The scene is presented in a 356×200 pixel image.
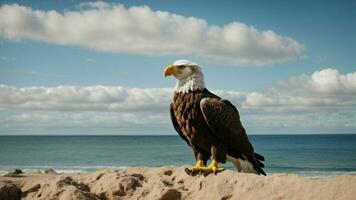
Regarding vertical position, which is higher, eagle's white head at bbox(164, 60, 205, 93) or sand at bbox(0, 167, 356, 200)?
eagle's white head at bbox(164, 60, 205, 93)

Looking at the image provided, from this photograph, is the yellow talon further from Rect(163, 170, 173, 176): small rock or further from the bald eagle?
Rect(163, 170, 173, 176): small rock

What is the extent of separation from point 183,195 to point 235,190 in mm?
698

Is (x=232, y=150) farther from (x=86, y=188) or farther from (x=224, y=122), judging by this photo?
(x=86, y=188)

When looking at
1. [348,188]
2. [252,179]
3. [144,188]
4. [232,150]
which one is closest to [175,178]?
[144,188]

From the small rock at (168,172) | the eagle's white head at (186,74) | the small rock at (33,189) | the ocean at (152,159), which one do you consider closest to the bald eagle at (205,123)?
the eagle's white head at (186,74)

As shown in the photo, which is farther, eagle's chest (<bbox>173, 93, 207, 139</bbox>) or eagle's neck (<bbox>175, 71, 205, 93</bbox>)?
eagle's neck (<bbox>175, 71, 205, 93</bbox>)

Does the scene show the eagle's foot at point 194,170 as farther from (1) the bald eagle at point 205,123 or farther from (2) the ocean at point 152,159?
(2) the ocean at point 152,159

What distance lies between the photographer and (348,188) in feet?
12.0

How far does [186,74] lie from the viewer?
18.2 feet

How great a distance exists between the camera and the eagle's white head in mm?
5520

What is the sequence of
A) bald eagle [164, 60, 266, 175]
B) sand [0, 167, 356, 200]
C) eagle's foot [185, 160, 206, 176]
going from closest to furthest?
sand [0, 167, 356, 200] < eagle's foot [185, 160, 206, 176] < bald eagle [164, 60, 266, 175]

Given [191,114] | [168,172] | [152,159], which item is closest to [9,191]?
[168,172]

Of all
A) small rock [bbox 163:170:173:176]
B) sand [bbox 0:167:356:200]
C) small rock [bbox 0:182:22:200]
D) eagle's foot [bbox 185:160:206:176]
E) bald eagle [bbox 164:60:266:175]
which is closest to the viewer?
sand [bbox 0:167:356:200]

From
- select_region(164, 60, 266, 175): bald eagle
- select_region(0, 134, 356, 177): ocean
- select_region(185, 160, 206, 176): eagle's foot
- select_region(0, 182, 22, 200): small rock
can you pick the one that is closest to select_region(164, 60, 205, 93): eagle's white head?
select_region(164, 60, 266, 175): bald eagle
